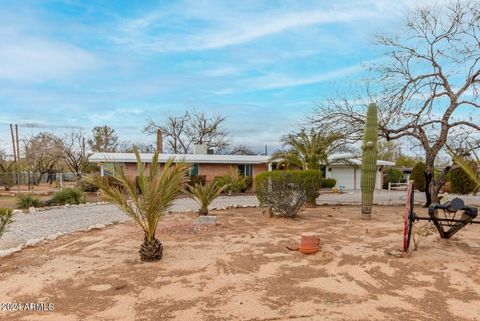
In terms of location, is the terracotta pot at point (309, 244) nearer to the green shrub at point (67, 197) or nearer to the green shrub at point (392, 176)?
the green shrub at point (67, 197)

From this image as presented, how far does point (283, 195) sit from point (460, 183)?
17.4 meters

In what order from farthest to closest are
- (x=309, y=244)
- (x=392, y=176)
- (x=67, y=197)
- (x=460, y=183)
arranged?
(x=392, y=176), (x=460, y=183), (x=67, y=197), (x=309, y=244)

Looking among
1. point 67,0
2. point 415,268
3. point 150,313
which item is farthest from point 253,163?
point 150,313

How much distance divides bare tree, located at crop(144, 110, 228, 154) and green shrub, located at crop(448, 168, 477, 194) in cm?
2131

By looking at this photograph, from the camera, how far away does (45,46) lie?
384 inches

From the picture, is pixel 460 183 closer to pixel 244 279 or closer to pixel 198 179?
pixel 198 179

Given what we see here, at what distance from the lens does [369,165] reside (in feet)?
33.2

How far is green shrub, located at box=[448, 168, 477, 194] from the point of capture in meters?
21.2

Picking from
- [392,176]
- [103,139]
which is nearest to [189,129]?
[103,139]

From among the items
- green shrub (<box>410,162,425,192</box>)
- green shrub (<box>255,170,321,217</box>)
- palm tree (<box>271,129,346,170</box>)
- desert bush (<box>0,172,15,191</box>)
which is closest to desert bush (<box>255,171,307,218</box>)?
green shrub (<box>255,170,321,217</box>)

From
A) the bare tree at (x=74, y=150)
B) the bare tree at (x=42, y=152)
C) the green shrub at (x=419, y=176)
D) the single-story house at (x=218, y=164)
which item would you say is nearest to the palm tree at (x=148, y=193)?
the single-story house at (x=218, y=164)

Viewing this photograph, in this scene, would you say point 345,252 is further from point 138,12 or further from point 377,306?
point 138,12

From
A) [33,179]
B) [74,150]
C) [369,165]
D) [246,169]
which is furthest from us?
[74,150]

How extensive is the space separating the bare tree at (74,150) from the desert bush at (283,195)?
25539 mm
